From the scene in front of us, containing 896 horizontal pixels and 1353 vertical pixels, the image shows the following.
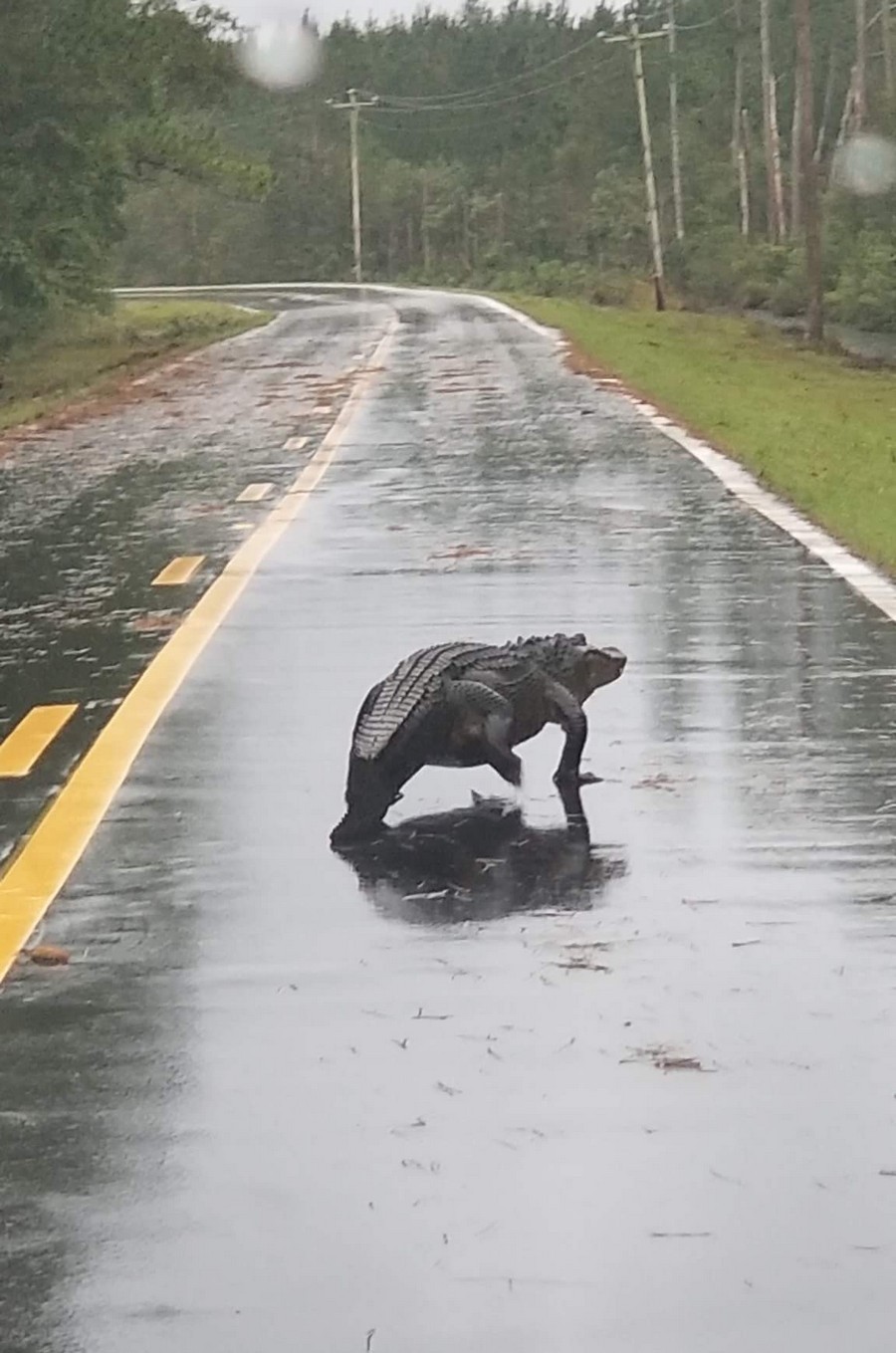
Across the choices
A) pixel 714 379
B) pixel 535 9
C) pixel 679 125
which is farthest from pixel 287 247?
pixel 714 379

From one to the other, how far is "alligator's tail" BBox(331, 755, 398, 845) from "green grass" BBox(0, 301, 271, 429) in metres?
19.1

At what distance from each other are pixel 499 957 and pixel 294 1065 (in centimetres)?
86

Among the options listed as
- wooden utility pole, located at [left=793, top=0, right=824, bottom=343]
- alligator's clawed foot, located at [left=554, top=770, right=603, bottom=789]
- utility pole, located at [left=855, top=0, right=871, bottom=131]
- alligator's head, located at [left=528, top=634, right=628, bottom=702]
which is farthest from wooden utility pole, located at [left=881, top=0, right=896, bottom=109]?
alligator's clawed foot, located at [left=554, top=770, right=603, bottom=789]

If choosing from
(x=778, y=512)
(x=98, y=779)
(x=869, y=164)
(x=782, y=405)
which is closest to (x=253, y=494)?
(x=778, y=512)

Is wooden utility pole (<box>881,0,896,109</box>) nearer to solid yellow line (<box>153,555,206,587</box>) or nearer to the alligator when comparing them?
solid yellow line (<box>153,555,206,587</box>)

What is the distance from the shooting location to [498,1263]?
4.04m

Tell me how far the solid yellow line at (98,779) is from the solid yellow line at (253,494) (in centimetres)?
292

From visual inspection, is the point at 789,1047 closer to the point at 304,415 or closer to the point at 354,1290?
the point at 354,1290

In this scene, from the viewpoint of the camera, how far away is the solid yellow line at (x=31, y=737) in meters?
8.05

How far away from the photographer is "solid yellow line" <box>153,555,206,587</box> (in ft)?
41.0

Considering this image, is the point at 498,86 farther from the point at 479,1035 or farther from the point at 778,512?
the point at 479,1035

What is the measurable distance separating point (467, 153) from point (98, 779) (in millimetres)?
122043

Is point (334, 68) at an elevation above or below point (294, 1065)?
above

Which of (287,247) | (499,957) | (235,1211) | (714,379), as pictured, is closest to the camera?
(235,1211)
